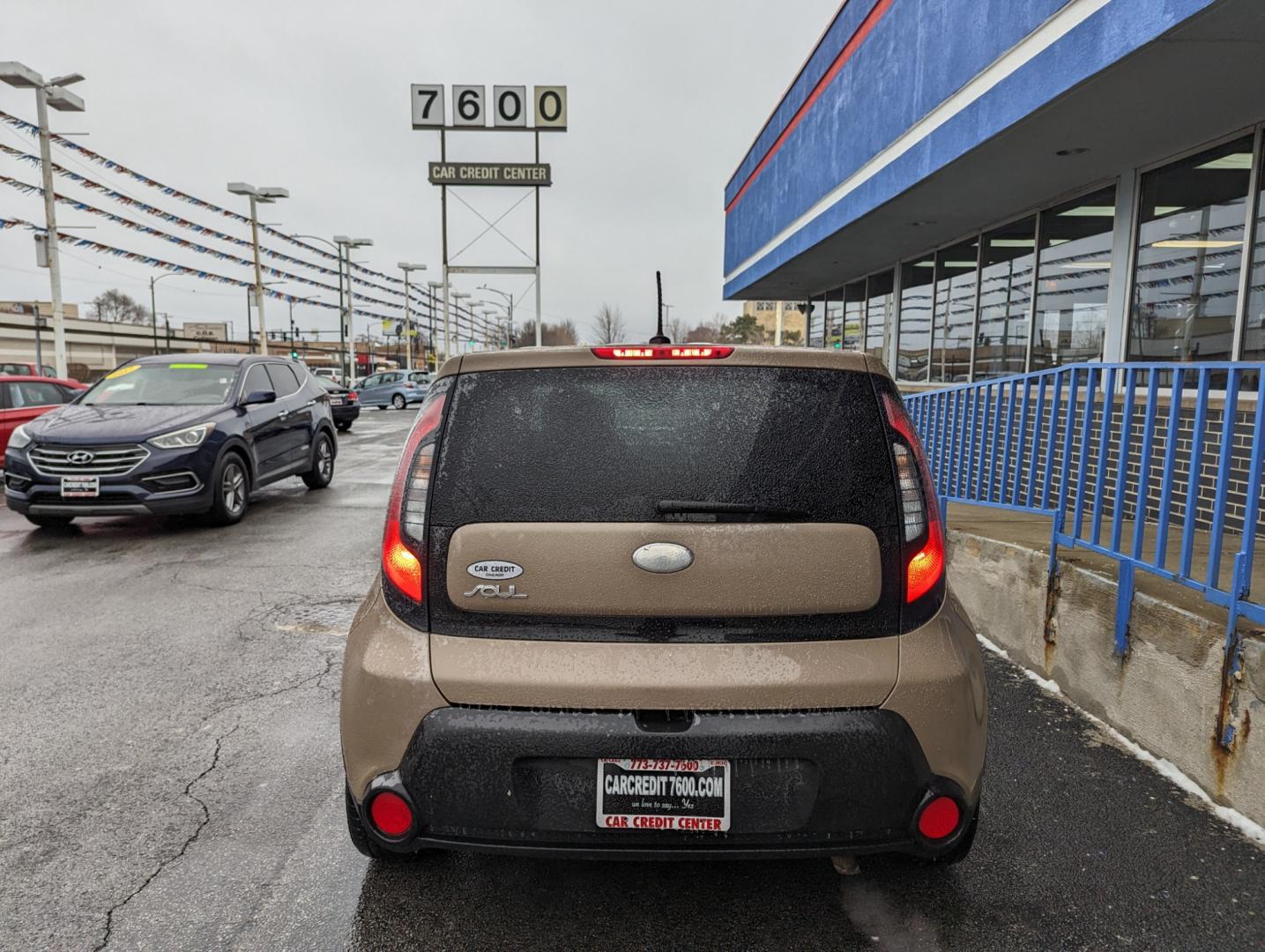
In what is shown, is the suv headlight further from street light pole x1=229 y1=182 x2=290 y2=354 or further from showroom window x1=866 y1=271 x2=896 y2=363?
street light pole x1=229 y1=182 x2=290 y2=354

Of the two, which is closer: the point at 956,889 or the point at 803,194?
the point at 956,889

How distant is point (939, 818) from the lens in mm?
2143

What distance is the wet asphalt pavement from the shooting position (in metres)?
2.32

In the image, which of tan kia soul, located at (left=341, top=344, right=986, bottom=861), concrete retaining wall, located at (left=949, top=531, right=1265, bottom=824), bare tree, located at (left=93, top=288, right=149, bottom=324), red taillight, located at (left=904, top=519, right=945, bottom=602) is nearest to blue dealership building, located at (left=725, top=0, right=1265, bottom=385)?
concrete retaining wall, located at (left=949, top=531, right=1265, bottom=824)

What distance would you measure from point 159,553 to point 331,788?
5.16 meters

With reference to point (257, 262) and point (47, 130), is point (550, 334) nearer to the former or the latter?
point (257, 262)

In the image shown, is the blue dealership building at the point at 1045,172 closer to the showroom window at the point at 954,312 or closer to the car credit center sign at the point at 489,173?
the showroom window at the point at 954,312

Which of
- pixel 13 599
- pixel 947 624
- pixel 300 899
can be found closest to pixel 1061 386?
pixel 947 624

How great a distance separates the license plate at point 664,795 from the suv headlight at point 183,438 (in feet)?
23.9

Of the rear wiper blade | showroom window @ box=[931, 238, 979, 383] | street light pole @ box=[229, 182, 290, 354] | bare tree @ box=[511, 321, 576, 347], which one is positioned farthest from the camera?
bare tree @ box=[511, 321, 576, 347]

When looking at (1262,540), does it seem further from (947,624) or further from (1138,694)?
(947,624)

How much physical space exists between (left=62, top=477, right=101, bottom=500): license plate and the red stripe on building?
9.33 meters

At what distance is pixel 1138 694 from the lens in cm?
354

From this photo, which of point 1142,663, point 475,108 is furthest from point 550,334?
point 1142,663
